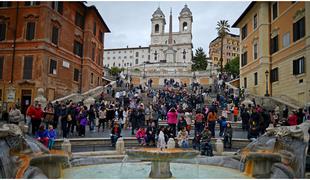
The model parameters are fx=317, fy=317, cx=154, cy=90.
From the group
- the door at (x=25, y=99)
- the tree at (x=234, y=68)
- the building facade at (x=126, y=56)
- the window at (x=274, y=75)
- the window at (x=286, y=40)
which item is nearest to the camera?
the window at (x=286, y=40)

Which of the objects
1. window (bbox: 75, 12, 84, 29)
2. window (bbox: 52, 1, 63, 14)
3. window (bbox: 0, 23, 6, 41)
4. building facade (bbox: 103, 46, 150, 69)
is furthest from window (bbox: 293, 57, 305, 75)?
building facade (bbox: 103, 46, 150, 69)

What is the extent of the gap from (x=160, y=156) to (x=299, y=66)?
21.0 m

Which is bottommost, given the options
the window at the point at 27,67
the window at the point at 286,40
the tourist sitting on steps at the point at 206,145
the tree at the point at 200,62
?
the tourist sitting on steps at the point at 206,145

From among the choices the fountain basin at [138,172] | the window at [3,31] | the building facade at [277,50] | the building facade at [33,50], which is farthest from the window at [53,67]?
the fountain basin at [138,172]

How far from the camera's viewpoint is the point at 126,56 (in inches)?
5546

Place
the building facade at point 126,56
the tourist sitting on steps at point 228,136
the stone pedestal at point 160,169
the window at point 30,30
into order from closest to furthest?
the stone pedestal at point 160,169, the tourist sitting on steps at point 228,136, the window at point 30,30, the building facade at point 126,56

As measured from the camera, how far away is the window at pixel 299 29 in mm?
25453

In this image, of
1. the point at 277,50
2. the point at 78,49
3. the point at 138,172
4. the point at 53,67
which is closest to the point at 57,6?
the point at 53,67

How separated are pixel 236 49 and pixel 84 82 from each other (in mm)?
101860

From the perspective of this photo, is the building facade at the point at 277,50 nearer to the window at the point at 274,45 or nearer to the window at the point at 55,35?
the window at the point at 274,45

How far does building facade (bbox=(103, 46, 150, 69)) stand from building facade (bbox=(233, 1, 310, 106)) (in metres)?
98.6

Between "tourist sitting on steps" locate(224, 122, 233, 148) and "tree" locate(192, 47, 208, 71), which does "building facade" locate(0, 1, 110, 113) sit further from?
"tree" locate(192, 47, 208, 71)

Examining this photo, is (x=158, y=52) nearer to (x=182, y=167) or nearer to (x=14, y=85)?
(x=14, y=85)

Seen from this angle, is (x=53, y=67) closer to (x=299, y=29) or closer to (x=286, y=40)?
(x=286, y=40)
